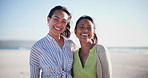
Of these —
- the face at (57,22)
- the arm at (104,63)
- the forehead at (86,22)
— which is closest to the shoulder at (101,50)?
the arm at (104,63)

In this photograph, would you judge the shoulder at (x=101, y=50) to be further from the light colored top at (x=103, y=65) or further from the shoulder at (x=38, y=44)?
the shoulder at (x=38, y=44)

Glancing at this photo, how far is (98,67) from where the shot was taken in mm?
3436

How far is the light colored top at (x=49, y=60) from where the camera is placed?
324 centimetres

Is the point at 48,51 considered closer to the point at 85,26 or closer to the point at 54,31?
the point at 54,31

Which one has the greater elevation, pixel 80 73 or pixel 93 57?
pixel 93 57

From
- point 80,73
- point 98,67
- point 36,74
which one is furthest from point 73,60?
point 36,74

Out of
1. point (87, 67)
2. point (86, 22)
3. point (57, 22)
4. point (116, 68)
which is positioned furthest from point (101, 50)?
point (116, 68)

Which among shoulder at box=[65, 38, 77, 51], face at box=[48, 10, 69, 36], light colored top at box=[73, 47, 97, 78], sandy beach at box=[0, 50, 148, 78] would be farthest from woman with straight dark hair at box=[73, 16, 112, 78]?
sandy beach at box=[0, 50, 148, 78]

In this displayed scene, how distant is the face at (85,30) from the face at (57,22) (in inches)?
15.3

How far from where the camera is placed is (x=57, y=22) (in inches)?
134

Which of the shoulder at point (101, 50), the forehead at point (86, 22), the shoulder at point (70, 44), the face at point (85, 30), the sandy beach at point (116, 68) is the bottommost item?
the sandy beach at point (116, 68)

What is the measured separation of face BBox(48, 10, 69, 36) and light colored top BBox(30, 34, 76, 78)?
0.45 feet

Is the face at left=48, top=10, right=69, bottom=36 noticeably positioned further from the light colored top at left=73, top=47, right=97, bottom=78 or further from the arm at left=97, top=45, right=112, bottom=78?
the arm at left=97, top=45, right=112, bottom=78

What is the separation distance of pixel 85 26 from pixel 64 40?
448mm
